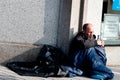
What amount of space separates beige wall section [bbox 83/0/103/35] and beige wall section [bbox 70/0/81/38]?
0.17m

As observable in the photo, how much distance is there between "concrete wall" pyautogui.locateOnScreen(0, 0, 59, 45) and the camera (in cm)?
770

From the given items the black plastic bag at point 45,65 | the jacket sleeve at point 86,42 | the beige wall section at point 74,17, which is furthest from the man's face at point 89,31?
the black plastic bag at point 45,65

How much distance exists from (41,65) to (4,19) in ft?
3.91

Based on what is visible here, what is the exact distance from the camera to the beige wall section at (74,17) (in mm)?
7836

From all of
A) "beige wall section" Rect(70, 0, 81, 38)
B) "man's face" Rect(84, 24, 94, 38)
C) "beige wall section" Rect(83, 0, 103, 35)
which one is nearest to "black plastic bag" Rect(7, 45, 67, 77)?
"beige wall section" Rect(70, 0, 81, 38)

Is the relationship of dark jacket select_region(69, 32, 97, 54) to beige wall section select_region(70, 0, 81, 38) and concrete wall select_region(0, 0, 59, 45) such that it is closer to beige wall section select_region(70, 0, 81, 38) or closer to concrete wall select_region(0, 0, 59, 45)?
beige wall section select_region(70, 0, 81, 38)

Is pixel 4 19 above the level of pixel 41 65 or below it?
above

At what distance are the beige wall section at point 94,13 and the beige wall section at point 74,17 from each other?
0.17m

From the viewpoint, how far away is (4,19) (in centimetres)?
771

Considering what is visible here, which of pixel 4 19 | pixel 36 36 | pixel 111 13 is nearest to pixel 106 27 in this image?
pixel 111 13

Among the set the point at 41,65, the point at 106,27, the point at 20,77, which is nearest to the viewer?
the point at 20,77

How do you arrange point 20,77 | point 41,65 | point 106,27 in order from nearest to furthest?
point 20,77 < point 41,65 < point 106,27

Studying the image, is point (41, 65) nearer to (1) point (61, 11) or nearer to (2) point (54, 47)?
(2) point (54, 47)

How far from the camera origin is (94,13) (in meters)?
8.23
